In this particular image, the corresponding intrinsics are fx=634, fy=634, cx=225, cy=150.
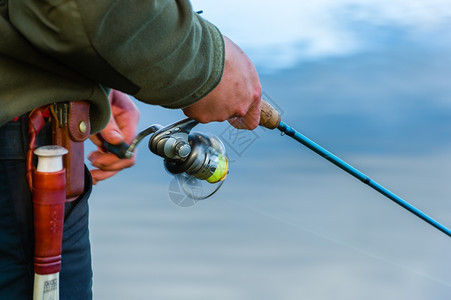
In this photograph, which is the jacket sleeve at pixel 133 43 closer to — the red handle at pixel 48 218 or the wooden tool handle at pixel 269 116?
the red handle at pixel 48 218

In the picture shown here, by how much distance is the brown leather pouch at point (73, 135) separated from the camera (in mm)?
1401

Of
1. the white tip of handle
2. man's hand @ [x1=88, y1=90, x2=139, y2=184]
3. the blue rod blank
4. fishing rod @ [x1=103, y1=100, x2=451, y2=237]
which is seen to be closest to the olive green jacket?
the white tip of handle

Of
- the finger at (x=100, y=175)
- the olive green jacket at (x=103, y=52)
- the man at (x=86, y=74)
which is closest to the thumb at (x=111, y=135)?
the finger at (x=100, y=175)

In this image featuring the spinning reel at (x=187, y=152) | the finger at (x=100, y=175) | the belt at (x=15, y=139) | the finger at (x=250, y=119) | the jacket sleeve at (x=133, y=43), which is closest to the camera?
the jacket sleeve at (x=133, y=43)

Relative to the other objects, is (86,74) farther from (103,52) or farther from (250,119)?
(250,119)

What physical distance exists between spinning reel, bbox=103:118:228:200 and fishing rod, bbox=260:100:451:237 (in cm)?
18

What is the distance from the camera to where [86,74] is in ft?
4.35

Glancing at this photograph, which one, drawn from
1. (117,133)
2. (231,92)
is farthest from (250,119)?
(117,133)

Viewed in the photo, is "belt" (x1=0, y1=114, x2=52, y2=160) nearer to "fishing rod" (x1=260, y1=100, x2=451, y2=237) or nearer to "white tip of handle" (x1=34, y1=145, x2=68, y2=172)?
"white tip of handle" (x1=34, y1=145, x2=68, y2=172)

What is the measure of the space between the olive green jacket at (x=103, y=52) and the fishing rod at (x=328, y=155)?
654 mm

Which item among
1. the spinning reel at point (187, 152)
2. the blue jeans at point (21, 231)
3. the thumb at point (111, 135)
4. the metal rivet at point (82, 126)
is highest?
the spinning reel at point (187, 152)

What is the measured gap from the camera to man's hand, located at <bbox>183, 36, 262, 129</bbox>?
1422 millimetres

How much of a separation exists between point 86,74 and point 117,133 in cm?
64

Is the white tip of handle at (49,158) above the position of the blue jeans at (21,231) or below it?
above
